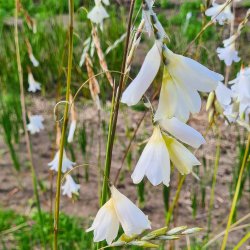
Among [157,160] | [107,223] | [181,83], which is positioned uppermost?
[181,83]

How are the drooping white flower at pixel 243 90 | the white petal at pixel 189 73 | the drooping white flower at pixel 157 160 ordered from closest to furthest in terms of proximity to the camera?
the white petal at pixel 189 73 < the drooping white flower at pixel 157 160 < the drooping white flower at pixel 243 90

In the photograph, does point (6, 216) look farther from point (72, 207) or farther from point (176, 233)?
point (176, 233)

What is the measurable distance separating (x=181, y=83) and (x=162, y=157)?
14cm

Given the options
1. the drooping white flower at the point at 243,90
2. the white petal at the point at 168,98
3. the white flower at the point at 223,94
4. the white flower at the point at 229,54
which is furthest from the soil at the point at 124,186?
the white petal at the point at 168,98

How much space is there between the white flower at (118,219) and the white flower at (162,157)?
3.3 inches

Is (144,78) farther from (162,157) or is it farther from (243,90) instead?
(243,90)

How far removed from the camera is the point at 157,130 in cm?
92

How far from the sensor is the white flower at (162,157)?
2.99 ft

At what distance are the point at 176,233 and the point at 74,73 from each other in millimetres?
3105

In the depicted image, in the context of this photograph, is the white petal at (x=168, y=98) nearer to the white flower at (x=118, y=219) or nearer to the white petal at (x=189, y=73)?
the white petal at (x=189, y=73)

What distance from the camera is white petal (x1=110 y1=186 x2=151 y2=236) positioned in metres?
0.98

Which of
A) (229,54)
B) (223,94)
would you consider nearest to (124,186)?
(229,54)

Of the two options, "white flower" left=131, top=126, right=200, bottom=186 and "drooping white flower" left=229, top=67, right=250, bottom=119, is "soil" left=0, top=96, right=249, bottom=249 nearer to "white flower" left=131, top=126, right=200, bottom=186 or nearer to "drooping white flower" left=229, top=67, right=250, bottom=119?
"drooping white flower" left=229, top=67, right=250, bottom=119

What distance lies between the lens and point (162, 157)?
91 centimetres
